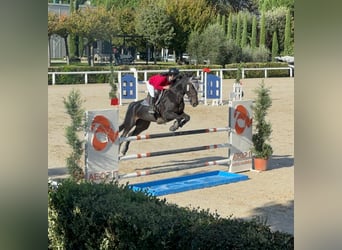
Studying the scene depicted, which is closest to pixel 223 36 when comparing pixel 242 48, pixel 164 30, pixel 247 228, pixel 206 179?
pixel 242 48

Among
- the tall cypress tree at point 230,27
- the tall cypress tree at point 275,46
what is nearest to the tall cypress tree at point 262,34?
the tall cypress tree at point 275,46

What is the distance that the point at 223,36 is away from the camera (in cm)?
3005

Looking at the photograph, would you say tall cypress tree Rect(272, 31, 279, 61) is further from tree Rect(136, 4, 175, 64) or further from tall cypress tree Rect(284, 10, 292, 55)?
tree Rect(136, 4, 175, 64)

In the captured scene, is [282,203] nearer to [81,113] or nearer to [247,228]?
[81,113]

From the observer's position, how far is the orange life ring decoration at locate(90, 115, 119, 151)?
5652mm

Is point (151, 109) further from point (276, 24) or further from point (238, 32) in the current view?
point (276, 24)

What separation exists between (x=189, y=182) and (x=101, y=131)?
1.30m

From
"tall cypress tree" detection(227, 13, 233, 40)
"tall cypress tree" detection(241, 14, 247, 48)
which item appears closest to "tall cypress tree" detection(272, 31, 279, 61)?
"tall cypress tree" detection(241, 14, 247, 48)

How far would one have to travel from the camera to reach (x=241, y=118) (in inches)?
286

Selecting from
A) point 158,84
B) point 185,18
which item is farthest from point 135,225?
point 185,18

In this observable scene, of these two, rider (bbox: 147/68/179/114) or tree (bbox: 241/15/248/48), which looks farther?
tree (bbox: 241/15/248/48)

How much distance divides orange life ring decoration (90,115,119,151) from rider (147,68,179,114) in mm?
1715

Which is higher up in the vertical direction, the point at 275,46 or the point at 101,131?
the point at 275,46
